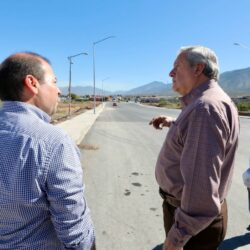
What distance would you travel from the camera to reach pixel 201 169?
205 cm

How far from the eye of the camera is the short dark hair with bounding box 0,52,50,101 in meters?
1.88

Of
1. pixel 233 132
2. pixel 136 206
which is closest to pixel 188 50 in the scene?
pixel 233 132

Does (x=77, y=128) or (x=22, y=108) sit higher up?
(x=22, y=108)

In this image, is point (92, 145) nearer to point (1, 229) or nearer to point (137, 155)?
point (137, 155)

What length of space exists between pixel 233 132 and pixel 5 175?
4.12 ft

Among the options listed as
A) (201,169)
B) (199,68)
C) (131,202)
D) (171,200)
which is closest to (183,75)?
(199,68)

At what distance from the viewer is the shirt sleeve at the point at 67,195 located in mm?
1768

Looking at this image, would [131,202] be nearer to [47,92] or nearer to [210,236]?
[210,236]

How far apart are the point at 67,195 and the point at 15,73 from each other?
0.63 m

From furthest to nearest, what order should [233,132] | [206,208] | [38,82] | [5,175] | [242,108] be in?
[242,108] → [233,132] → [206,208] → [38,82] → [5,175]

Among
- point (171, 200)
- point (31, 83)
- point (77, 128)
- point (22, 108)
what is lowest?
point (77, 128)

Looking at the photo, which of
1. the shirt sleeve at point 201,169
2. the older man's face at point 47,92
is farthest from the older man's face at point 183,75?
the older man's face at point 47,92

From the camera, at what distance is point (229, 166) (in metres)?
2.29

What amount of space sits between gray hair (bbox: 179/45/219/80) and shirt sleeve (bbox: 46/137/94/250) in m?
0.95
